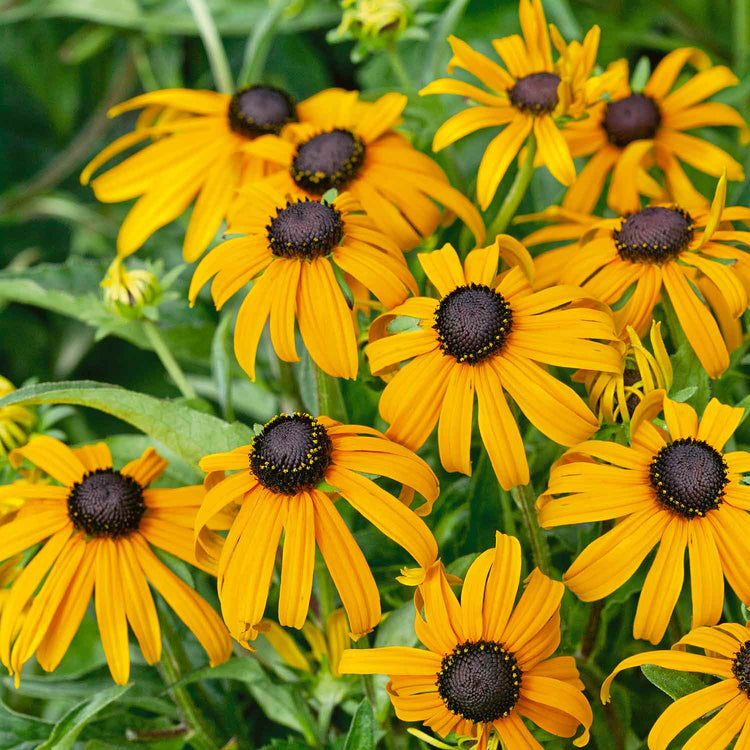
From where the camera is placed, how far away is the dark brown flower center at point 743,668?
36cm

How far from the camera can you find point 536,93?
20.4 inches

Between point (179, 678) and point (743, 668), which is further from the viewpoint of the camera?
point (179, 678)

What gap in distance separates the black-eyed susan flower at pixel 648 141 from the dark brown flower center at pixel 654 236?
91 mm

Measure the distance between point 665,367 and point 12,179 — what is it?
2.86 feet

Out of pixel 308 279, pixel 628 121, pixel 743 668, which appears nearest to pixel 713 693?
pixel 743 668

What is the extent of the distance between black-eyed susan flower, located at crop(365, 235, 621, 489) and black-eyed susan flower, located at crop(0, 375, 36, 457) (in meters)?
0.22

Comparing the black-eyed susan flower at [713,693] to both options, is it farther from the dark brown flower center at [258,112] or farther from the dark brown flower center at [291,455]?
the dark brown flower center at [258,112]

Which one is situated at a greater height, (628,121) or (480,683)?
(628,121)

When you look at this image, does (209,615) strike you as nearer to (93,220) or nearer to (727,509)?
(727,509)

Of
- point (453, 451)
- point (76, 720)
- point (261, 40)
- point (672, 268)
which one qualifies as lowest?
point (76, 720)

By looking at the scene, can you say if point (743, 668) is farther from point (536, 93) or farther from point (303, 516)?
point (536, 93)

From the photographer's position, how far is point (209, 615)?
0.46 m

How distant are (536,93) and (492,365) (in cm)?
18

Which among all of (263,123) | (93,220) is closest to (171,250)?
(93,220)
